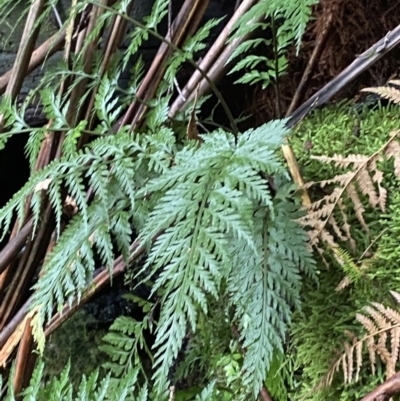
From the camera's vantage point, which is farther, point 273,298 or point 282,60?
Answer: point 282,60

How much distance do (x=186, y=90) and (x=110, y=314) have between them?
2.18ft

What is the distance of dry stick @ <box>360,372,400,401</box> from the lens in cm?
54

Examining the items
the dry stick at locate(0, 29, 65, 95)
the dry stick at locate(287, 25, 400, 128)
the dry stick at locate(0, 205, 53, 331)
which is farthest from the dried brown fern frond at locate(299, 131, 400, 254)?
the dry stick at locate(0, 29, 65, 95)

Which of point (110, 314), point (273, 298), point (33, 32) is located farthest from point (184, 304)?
point (110, 314)

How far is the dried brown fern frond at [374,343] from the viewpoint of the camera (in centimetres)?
57

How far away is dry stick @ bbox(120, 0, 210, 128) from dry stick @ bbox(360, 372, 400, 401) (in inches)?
25.6

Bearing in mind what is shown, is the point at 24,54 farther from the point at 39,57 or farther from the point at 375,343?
the point at 375,343

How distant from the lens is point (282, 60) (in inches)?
35.4

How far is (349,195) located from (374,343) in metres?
0.20

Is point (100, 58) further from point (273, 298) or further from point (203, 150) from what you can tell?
point (273, 298)

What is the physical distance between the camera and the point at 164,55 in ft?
3.23

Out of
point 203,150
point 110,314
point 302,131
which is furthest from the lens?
point 110,314

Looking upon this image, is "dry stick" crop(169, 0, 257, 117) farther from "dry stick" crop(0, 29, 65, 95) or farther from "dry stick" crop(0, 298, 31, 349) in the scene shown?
"dry stick" crop(0, 298, 31, 349)

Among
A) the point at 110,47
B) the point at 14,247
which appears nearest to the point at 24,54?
the point at 110,47
